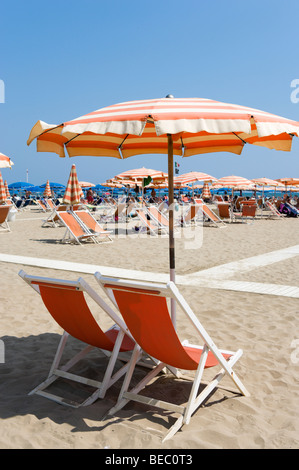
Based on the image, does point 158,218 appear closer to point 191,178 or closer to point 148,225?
point 148,225

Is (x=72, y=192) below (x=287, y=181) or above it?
below

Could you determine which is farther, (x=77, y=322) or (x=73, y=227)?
(x=73, y=227)

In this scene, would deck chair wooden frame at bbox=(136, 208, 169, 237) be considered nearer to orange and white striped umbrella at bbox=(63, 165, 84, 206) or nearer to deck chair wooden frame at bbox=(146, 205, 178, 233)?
deck chair wooden frame at bbox=(146, 205, 178, 233)

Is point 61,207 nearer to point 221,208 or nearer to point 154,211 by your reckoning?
point 154,211

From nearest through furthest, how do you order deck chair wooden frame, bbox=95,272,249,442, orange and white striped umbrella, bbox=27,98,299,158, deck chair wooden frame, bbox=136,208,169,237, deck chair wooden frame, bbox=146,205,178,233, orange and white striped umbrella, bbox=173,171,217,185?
deck chair wooden frame, bbox=95,272,249,442
orange and white striped umbrella, bbox=27,98,299,158
deck chair wooden frame, bbox=136,208,169,237
deck chair wooden frame, bbox=146,205,178,233
orange and white striped umbrella, bbox=173,171,217,185

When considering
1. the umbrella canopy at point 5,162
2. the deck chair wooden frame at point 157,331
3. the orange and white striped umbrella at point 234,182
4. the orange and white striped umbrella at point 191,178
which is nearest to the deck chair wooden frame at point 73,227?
the umbrella canopy at point 5,162

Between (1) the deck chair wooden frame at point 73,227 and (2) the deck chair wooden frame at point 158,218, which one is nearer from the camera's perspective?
(1) the deck chair wooden frame at point 73,227

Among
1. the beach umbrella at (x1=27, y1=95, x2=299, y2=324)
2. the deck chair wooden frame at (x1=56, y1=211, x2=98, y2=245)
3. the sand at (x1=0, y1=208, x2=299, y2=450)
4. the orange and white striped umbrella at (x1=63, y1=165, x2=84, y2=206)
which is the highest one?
the beach umbrella at (x1=27, y1=95, x2=299, y2=324)

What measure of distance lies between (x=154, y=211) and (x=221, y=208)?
557cm

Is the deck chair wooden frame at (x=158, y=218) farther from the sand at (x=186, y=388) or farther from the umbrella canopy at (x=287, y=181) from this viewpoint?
the umbrella canopy at (x=287, y=181)

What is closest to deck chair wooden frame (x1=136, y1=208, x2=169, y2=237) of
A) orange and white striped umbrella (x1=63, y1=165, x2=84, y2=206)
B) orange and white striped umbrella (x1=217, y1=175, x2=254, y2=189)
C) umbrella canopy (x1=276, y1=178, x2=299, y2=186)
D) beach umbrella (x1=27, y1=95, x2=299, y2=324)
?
orange and white striped umbrella (x1=63, y1=165, x2=84, y2=206)

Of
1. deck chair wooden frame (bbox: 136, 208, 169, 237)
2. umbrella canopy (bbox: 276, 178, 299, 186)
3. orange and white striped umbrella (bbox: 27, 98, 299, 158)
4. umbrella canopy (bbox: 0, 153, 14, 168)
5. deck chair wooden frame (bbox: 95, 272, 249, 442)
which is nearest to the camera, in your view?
deck chair wooden frame (bbox: 95, 272, 249, 442)

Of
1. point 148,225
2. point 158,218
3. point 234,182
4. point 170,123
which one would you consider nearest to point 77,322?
point 170,123

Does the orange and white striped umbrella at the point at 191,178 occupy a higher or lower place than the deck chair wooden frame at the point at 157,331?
higher
